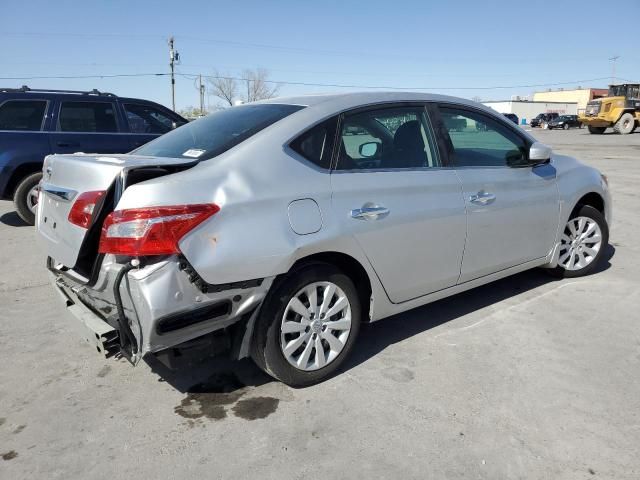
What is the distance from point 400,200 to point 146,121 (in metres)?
6.30

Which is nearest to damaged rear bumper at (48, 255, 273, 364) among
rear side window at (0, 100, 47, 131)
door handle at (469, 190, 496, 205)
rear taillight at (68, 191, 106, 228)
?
rear taillight at (68, 191, 106, 228)

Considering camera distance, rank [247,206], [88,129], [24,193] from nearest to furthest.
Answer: [247,206]
[24,193]
[88,129]

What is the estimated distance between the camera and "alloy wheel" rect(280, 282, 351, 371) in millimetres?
2834

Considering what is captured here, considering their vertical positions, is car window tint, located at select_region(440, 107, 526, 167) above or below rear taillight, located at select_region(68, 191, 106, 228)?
above

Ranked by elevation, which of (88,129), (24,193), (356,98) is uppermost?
(356,98)

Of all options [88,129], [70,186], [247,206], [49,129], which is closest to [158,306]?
[247,206]

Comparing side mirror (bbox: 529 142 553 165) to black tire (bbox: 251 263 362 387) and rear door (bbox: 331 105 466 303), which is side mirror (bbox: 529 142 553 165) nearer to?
rear door (bbox: 331 105 466 303)

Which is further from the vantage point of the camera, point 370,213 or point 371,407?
point 370,213

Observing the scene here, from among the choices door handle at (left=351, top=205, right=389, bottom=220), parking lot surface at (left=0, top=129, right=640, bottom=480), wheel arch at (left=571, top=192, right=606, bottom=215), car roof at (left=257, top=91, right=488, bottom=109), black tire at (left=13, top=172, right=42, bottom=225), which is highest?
car roof at (left=257, top=91, right=488, bottom=109)

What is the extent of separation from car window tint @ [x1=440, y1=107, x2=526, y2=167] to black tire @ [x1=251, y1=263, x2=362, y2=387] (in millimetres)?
1312

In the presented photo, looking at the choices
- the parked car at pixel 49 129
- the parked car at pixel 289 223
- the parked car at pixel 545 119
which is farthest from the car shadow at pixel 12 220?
the parked car at pixel 545 119

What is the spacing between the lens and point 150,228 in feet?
7.63

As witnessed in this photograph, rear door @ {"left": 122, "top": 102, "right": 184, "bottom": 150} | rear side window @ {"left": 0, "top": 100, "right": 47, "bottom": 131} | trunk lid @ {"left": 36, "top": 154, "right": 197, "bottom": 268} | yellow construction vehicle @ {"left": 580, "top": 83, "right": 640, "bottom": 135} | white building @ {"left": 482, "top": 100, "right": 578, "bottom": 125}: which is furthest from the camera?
white building @ {"left": 482, "top": 100, "right": 578, "bottom": 125}

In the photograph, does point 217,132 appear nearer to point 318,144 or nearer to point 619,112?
point 318,144
